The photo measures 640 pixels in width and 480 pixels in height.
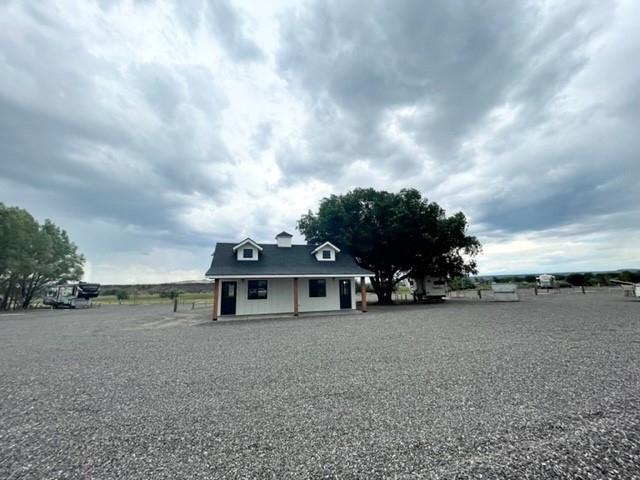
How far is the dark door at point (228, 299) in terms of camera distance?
17203 millimetres

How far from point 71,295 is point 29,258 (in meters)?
5.54

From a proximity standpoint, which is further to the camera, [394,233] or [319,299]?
[394,233]

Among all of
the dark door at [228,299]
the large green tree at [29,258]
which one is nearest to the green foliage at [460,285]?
the dark door at [228,299]

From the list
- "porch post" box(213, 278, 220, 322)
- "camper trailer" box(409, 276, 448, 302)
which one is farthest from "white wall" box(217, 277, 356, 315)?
Answer: "camper trailer" box(409, 276, 448, 302)

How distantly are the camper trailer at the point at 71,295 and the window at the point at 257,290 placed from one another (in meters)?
24.8

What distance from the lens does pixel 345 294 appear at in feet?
64.8

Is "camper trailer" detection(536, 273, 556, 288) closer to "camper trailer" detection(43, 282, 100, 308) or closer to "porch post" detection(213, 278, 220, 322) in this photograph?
"porch post" detection(213, 278, 220, 322)

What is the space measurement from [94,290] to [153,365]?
1298 inches

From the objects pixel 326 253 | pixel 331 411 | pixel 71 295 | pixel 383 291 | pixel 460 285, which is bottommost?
pixel 331 411

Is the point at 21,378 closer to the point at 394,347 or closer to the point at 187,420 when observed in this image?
the point at 187,420

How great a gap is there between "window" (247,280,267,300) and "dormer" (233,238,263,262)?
171 centimetres

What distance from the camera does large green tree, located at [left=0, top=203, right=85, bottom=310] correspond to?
1038 inches

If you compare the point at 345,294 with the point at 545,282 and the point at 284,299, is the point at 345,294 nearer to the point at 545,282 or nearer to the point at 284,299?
the point at 284,299

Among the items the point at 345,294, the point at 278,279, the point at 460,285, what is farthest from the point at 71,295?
the point at 460,285
